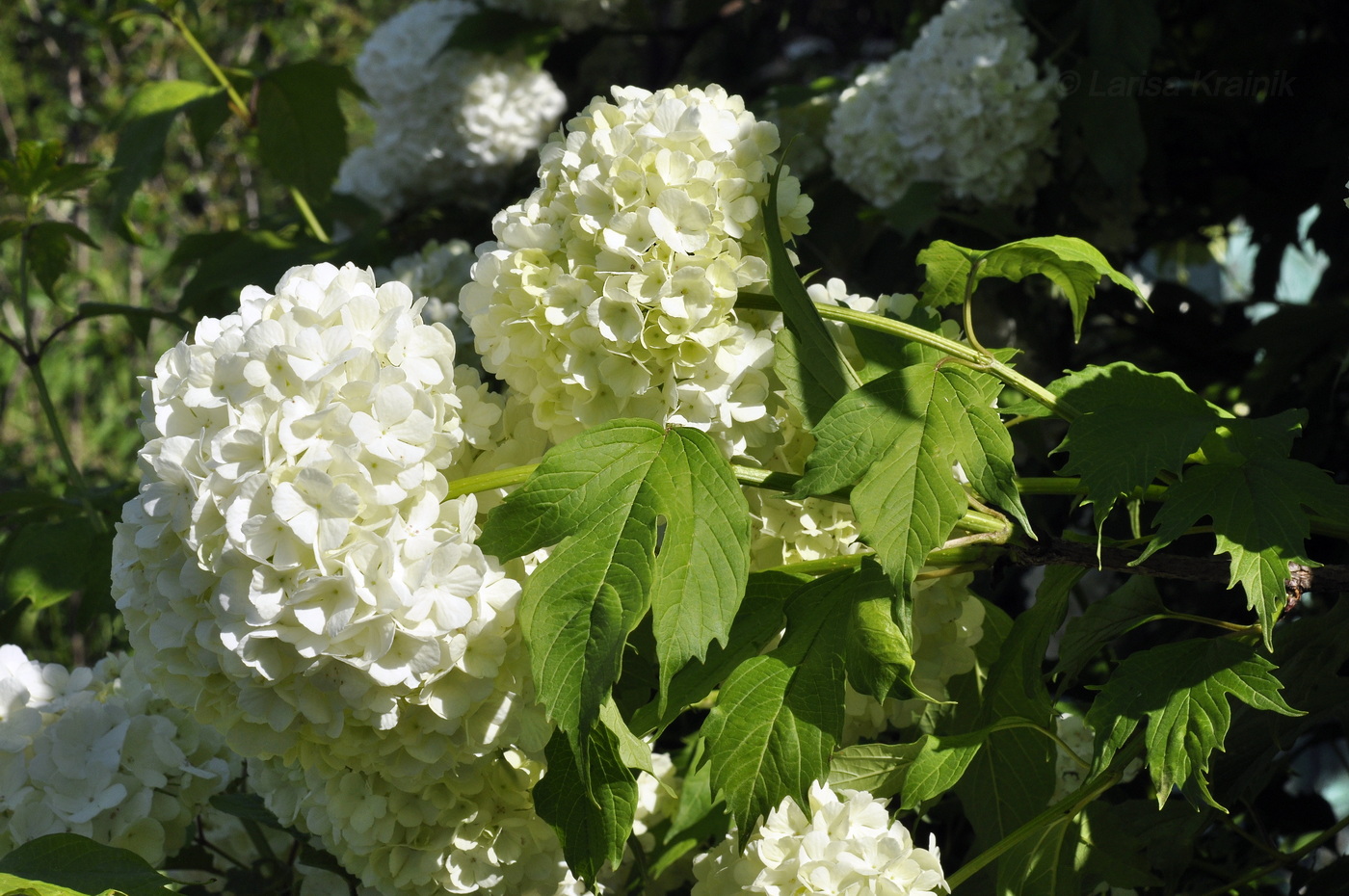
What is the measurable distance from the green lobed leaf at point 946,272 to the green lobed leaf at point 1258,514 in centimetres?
30

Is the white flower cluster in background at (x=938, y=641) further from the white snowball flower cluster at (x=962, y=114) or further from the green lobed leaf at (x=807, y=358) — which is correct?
the white snowball flower cluster at (x=962, y=114)

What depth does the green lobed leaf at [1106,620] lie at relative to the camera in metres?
1.06

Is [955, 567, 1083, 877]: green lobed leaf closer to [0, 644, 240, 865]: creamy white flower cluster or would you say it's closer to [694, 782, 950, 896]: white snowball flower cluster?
[694, 782, 950, 896]: white snowball flower cluster

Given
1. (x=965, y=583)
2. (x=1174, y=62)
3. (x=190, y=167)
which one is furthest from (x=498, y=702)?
(x=190, y=167)

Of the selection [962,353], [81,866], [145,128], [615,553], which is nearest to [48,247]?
[145,128]

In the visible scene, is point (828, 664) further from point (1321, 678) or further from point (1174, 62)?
point (1174, 62)

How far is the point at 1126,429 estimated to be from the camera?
0.91 meters

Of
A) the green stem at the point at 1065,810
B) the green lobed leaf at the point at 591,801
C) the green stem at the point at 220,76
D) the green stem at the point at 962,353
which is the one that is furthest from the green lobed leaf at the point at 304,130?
the green stem at the point at 1065,810

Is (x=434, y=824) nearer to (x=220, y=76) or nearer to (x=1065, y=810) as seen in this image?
(x=1065, y=810)

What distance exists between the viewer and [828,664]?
93 cm

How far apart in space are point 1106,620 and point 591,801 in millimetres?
544

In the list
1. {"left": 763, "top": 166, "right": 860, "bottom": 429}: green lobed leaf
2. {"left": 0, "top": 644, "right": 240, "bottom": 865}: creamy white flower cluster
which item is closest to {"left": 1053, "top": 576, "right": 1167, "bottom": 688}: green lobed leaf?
Result: {"left": 763, "top": 166, "right": 860, "bottom": 429}: green lobed leaf

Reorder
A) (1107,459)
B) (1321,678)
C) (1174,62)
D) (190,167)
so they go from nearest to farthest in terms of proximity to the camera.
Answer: (1107,459) → (1321,678) → (1174,62) → (190,167)

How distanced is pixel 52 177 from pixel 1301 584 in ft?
5.94
